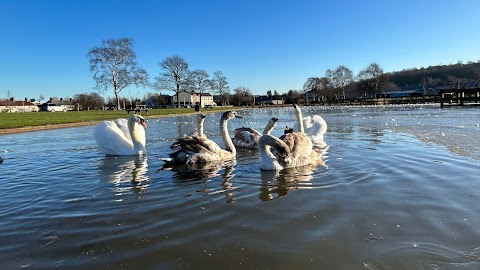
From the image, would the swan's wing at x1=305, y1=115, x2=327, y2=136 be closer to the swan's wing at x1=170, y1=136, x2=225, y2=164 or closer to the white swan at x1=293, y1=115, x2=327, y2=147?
the white swan at x1=293, y1=115, x2=327, y2=147

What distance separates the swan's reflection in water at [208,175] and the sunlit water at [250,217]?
37 millimetres

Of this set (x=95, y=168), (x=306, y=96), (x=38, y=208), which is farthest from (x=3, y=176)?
(x=306, y=96)

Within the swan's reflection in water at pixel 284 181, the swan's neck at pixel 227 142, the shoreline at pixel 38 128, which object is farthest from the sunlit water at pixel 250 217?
the shoreline at pixel 38 128

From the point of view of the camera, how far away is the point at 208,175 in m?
7.23

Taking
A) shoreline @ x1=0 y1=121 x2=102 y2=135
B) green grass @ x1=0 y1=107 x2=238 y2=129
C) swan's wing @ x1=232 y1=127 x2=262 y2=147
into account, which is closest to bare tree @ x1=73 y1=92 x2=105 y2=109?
green grass @ x1=0 y1=107 x2=238 y2=129

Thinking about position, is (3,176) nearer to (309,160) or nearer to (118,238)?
(118,238)

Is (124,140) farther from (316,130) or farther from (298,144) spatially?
(316,130)

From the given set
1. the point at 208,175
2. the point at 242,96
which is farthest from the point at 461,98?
the point at 242,96

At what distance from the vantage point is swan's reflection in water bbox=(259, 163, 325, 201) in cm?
553

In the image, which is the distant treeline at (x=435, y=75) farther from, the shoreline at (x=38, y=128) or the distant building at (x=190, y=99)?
the shoreline at (x=38, y=128)

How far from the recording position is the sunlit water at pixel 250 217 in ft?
10.8

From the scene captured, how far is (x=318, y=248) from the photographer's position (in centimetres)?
341

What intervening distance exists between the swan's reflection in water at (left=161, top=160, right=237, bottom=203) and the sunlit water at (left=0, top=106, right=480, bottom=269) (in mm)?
37

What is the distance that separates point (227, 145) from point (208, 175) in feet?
8.63
